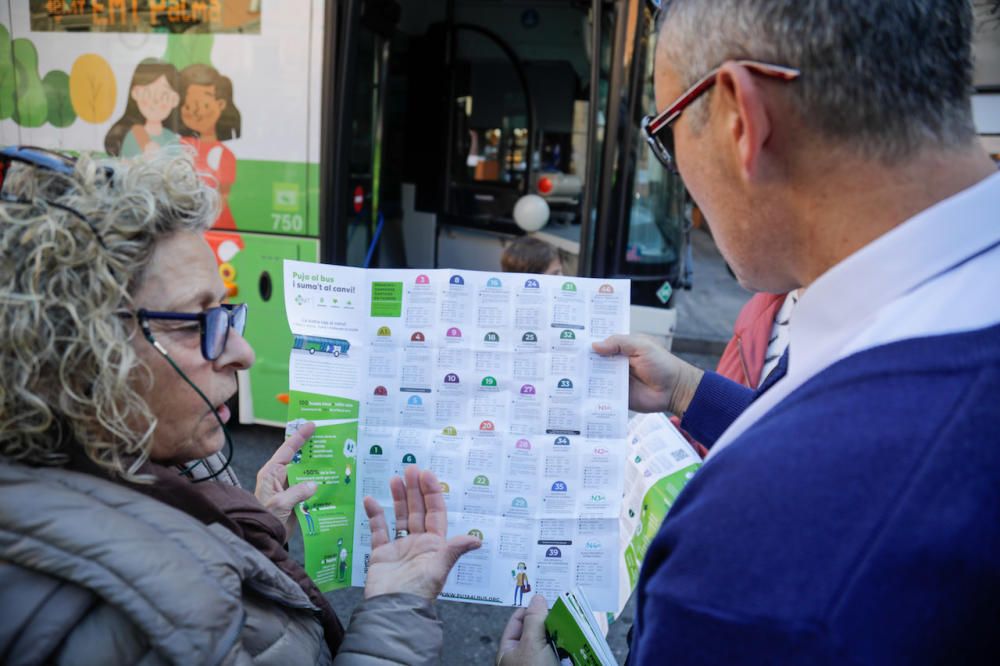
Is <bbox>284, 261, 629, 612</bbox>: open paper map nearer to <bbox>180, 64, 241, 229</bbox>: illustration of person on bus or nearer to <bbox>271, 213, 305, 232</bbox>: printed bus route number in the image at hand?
<bbox>271, 213, 305, 232</bbox>: printed bus route number

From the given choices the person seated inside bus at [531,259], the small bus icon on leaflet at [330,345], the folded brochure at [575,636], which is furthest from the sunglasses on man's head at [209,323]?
the person seated inside bus at [531,259]

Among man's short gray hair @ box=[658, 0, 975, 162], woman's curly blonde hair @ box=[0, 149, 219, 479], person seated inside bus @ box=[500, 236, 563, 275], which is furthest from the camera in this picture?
person seated inside bus @ box=[500, 236, 563, 275]

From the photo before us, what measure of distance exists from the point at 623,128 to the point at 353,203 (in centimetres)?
158

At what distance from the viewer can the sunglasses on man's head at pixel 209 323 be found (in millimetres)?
1125

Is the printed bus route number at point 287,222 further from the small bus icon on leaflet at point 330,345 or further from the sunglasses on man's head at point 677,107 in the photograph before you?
the sunglasses on man's head at point 677,107

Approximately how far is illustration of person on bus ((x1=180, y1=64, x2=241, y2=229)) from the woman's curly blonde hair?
2844 mm

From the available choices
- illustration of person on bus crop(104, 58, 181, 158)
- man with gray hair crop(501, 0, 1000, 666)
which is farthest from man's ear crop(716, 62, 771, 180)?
illustration of person on bus crop(104, 58, 181, 158)

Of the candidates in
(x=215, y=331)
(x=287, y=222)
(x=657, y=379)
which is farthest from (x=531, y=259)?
(x=215, y=331)

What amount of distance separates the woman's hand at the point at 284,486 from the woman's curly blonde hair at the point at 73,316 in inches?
16.0

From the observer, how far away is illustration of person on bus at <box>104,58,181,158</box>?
3.80 meters

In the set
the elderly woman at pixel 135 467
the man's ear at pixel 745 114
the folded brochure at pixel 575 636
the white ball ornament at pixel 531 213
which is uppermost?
the man's ear at pixel 745 114

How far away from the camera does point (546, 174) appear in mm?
6066

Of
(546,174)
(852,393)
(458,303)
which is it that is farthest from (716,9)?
(546,174)

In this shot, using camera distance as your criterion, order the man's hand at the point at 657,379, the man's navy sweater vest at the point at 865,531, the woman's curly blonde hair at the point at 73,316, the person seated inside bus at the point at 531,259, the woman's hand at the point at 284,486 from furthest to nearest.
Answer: the person seated inside bus at the point at 531,259 → the man's hand at the point at 657,379 → the woman's hand at the point at 284,486 → the woman's curly blonde hair at the point at 73,316 → the man's navy sweater vest at the point at 865,531
